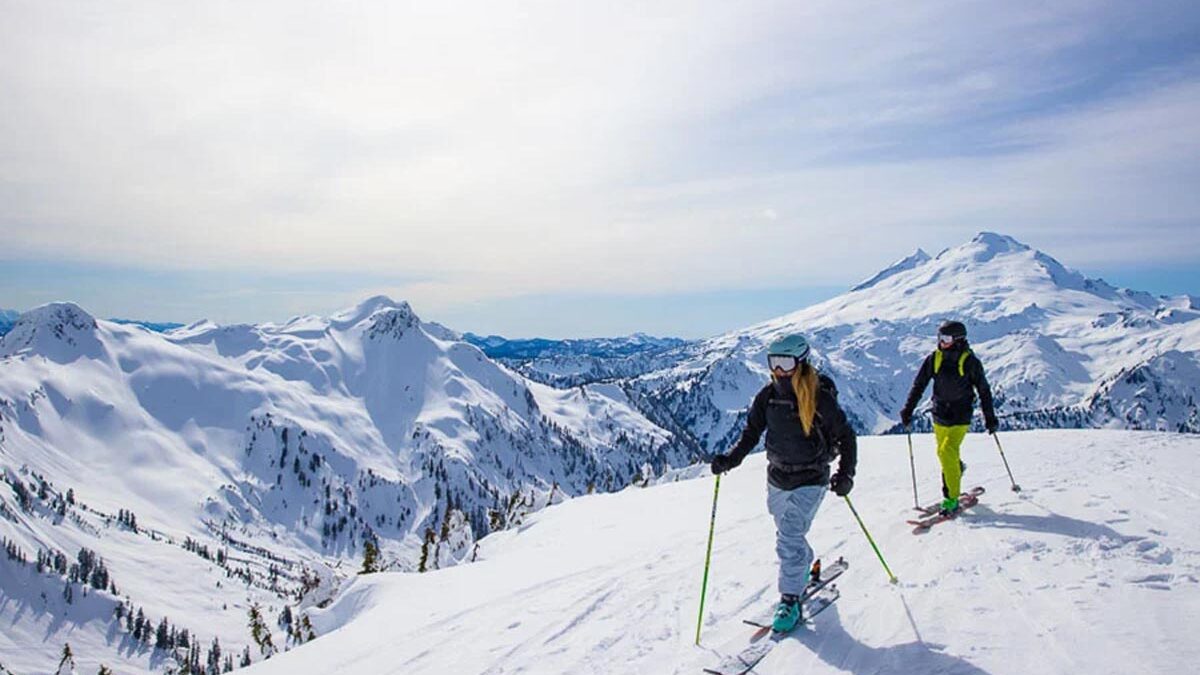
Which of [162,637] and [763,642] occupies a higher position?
[763,642]

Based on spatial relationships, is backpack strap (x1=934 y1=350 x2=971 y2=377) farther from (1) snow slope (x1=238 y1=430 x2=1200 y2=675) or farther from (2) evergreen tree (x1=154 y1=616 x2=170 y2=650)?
(2) evergreen tree (x1=154 y1=616 x2=170 y2=650)

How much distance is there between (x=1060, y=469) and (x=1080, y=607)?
11113 millimetres

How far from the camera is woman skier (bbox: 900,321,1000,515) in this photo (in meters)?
12.6

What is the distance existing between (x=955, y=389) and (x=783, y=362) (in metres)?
6.73

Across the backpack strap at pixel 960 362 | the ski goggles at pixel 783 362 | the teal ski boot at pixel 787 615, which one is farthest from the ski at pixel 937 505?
the ski goggles at pixel 783 362

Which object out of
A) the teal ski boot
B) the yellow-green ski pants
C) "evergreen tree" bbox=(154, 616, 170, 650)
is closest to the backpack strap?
the yellow-green ski pants

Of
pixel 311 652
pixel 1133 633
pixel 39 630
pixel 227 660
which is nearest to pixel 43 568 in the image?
pixel 39 630

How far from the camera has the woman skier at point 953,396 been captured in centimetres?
1265

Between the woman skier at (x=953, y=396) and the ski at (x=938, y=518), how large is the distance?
0.88ft

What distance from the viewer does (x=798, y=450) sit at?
8125 millimetres

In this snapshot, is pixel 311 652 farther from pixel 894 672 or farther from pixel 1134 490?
pixel 1134 490

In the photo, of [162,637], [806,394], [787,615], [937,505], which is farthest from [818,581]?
[162,637]

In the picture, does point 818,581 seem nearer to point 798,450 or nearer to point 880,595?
point 880,595

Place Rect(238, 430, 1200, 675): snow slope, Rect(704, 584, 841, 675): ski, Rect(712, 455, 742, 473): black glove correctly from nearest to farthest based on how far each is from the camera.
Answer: Rect(238, 430, 1200, 675): snow slope
Rect(704, 584, 841, 675): ski
Rect(712, 455, 742, 473): black glove
